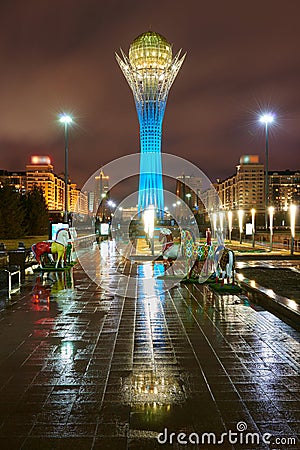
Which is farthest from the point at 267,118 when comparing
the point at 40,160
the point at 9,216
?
the point at 40,160

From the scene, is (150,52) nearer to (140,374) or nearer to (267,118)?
(267,118)

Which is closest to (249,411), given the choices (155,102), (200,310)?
(200,310)

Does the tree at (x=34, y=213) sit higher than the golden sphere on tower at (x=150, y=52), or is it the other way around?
the golden sphere on tower at (x=150, y=52)

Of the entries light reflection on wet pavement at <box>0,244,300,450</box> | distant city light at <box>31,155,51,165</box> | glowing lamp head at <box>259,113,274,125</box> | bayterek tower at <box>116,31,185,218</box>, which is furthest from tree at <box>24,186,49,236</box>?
distant city light at <box>31,155,51,165</box>

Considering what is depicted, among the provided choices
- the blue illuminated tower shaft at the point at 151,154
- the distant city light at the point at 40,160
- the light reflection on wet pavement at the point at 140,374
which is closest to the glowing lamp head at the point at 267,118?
the blue illuminated tower shaft at the point at 151,154

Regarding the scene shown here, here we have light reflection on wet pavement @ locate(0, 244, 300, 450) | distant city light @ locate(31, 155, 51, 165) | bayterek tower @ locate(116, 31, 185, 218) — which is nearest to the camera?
light reflection on wet pavement @ locate(0, 244, 300, 450)

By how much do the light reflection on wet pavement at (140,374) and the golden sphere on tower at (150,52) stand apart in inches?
2276

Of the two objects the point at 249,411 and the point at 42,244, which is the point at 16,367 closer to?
the point at 249,411

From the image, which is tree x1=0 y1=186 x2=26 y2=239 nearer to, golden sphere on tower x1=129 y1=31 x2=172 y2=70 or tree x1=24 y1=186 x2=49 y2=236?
tree x1=24 y1=186 x2=49 y2=236

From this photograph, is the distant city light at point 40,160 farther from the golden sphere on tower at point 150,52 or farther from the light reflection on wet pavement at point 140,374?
the light reflection on wet pavement at point 140,374

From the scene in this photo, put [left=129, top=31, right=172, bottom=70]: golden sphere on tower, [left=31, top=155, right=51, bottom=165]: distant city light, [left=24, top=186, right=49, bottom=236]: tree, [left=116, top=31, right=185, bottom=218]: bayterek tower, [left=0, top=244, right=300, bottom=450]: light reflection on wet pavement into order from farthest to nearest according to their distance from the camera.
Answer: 1. [left=31, top=155, right=51, bottom=165]: distant city light
2. [left=129, top=31, right=172, bottom=70]: golden sphere on tower
3. [left=116, top=31, right=185, bottom=218]: bayterek tower
4. [left=24, top=186, right=49, bottom=236]: tree
5. [left=0, top=244, right=300, bottom=450]: light reflection on wet pavement

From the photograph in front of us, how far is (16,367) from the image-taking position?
5512mm

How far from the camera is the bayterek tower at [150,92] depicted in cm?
5425

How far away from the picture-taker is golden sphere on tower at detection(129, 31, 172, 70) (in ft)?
205
